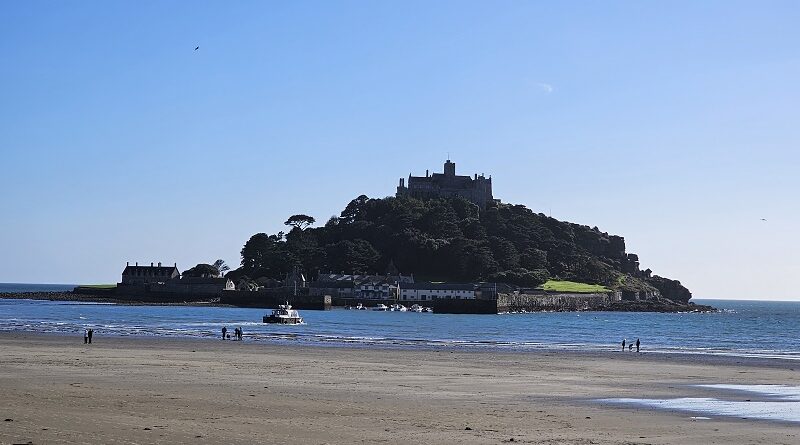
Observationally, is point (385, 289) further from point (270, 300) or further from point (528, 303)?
point (528, 303)

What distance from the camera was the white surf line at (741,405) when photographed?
82.0 feet

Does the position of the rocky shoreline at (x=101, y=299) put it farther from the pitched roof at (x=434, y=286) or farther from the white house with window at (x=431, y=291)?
the pitched roof at (x=434, y=286)

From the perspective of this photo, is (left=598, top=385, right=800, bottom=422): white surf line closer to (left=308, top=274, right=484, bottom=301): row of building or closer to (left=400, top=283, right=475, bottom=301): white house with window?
(left=400, top=283, right=475, bottom=301): white house with window

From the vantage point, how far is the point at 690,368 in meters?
44.5

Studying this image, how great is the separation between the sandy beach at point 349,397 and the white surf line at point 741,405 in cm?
119

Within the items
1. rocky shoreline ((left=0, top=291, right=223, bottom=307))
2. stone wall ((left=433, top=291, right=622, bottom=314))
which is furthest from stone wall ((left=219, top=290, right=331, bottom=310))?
stone wall ((left=433, top=291, right=622, bottom=314))

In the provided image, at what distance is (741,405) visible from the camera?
27422 mm

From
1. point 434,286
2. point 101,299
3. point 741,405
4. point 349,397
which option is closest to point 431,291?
point 434,286

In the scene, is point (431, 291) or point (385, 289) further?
→ point (385, 289)

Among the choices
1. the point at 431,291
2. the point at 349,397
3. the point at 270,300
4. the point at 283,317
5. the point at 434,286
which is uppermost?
the point at 434,286

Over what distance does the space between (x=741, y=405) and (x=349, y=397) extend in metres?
11.2

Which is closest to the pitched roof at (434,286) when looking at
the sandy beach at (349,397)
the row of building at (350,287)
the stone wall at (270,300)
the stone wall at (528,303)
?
the row of building at (350,287)

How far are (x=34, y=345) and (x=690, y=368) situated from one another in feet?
109

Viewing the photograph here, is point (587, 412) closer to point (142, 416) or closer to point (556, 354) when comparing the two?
point (142, 416)
